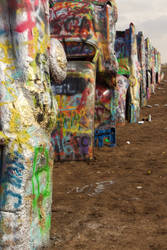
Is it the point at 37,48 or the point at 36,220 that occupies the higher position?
the point at 37,48

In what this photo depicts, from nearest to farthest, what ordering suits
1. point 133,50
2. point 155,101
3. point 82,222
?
point 82,222 < point 133,50 < point 155,101

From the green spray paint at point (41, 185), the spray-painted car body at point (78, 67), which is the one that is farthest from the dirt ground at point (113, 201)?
the spray-painted car body at point (78, 67)

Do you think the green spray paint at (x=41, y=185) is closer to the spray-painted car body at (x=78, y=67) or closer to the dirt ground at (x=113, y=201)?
the dirt ground at (x=113, y=201)

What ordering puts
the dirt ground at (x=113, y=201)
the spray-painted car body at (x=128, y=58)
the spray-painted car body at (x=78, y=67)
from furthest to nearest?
1. the spray-painted car body at (x=128, y=58)
2. the spray-painted car body at (x=78, y=67)
3. the dirt ground at (x=113, y=201)

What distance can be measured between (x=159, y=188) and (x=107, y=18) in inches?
152

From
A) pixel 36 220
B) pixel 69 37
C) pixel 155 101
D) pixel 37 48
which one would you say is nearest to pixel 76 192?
pixel 36 220

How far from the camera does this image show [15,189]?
2.72m

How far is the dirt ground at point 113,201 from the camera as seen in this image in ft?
11.1

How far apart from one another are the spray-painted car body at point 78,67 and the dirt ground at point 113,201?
0.48 meters

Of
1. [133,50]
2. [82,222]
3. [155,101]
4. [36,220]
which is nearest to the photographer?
[36,220]

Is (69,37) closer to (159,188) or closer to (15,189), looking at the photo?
(159,188)

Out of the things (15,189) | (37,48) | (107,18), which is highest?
(107,18)

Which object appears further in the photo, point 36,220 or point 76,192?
point 76,192

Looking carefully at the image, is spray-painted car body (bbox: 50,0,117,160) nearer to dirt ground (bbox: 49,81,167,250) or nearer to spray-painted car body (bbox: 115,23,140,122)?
dirt ground (bbox: 49,81,167,250)
